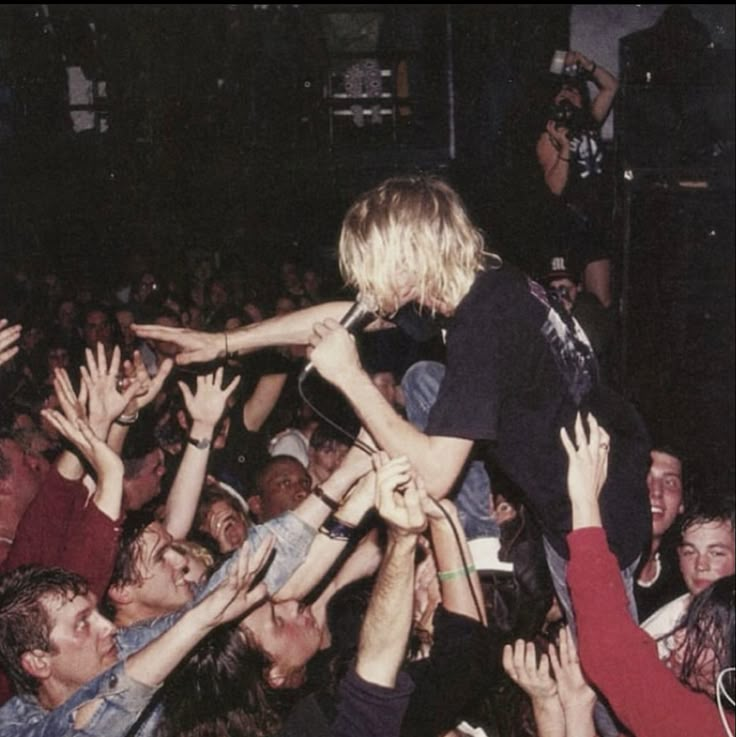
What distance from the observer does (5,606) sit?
7.72 feet

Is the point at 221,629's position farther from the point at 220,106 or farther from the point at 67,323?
the point at 220,106

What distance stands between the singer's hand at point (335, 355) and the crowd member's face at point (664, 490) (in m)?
1.56

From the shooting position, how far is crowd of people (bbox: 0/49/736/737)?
6.54 feet

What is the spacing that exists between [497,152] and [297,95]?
2.80 m

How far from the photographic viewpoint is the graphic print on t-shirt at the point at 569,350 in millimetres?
2355

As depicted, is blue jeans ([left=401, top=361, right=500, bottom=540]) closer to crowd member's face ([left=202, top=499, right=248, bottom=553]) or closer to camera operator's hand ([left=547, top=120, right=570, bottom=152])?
crowd member's face ([left=202, top=499, right=248, bottom=553])

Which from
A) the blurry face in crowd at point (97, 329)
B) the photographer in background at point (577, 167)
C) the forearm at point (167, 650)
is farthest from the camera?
the blurry face in crowd at point (97, 329)

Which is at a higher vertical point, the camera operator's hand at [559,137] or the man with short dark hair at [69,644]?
the camera operator's hand at [559,137]

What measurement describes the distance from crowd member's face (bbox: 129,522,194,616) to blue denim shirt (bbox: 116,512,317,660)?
164 mm

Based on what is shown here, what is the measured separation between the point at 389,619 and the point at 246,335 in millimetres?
1075

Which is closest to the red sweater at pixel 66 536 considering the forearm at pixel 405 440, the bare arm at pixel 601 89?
the forearm at pixel 405 440

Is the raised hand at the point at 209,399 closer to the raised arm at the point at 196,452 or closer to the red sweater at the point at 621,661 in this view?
the raised arm at the point at 196,452

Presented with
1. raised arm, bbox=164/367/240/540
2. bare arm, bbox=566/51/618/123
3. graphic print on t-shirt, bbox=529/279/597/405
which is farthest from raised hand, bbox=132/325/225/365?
bare arm, bbox=566/51/618/123

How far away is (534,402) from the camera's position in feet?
7.70
